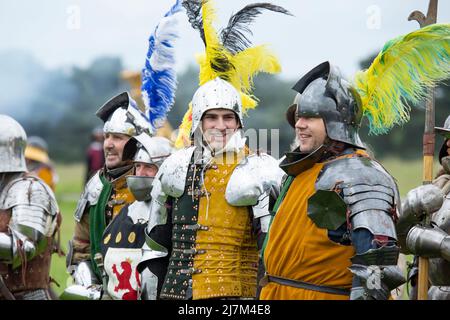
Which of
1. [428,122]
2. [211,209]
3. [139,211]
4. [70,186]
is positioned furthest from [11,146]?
[70,186]

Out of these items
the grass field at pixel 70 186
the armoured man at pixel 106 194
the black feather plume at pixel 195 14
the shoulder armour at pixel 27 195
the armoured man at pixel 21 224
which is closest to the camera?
the black feather plume at pixel 195 14

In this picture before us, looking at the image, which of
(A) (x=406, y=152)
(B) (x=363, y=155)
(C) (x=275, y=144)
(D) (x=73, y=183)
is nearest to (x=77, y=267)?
(C) (x=275, y=144)

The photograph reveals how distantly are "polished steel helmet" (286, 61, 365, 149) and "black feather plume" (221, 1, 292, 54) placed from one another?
1.40 meters

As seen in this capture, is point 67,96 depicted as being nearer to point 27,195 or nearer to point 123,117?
point 123,117

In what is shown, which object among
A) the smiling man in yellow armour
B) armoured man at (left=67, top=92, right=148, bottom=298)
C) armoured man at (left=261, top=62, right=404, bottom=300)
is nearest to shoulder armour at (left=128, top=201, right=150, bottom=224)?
armoured man at (left=67, top=92, right=148, bottom=298)

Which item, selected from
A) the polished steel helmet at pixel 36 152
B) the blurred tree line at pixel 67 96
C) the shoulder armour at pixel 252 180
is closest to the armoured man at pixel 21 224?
the shoulder armour at pixel 252 180

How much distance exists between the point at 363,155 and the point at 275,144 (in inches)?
61.3

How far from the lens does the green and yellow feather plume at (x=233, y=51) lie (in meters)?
7.77

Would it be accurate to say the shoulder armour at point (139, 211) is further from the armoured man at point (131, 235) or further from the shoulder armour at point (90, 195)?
the shoulder armour at point (90, 195)

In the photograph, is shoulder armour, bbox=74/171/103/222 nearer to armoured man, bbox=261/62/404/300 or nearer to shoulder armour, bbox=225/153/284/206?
shoulder armour, bbox=225/153/284/206

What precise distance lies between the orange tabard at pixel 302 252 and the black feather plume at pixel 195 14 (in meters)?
1.84

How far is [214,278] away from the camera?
688 cm

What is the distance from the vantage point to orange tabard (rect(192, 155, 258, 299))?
22.6 ft
